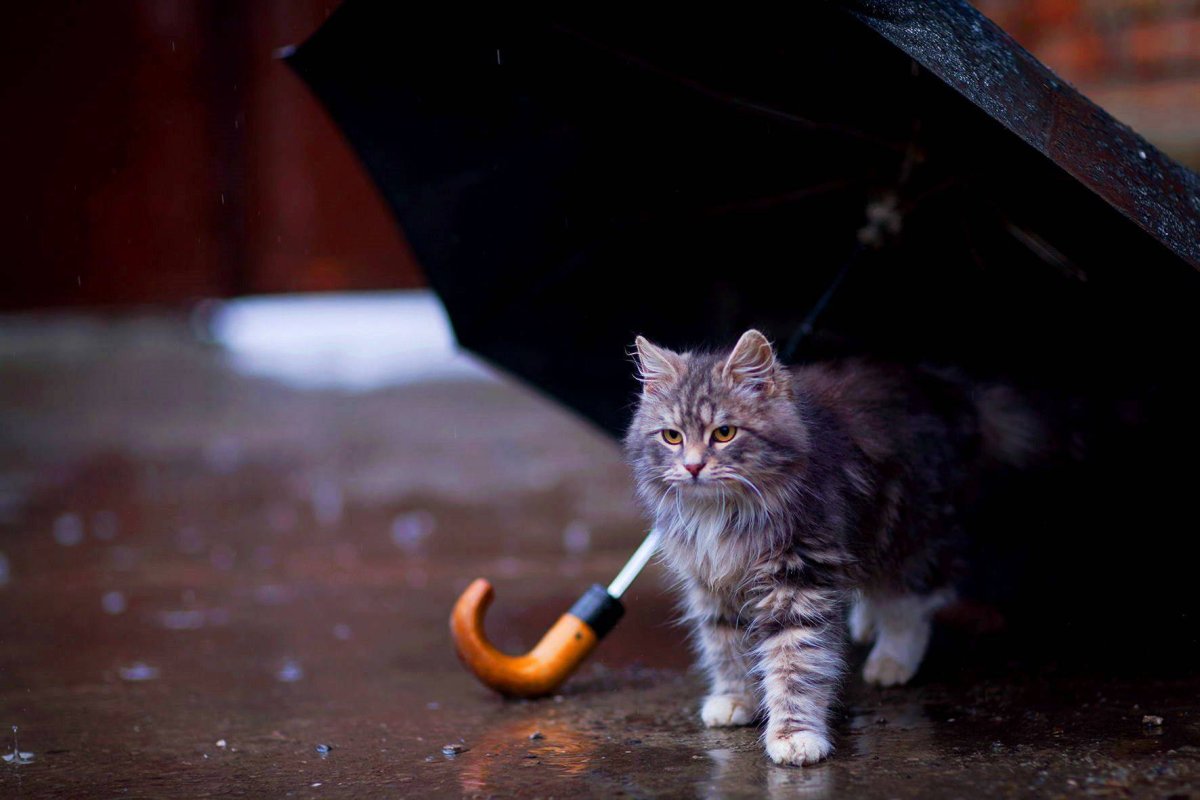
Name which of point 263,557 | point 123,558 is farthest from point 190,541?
point 263,557

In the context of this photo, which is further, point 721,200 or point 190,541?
point 190,541

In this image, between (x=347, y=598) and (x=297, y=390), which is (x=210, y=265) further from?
(x=347, y=598)

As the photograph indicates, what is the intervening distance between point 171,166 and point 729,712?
6472 millimetres

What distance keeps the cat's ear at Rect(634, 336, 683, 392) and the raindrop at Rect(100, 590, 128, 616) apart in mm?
2489

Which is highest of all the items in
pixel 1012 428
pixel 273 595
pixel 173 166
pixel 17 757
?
pixel 173 166

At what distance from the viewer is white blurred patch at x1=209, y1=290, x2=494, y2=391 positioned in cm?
712

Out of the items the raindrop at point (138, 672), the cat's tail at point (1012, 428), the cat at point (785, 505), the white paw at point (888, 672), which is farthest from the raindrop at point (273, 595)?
the cat's tail at point (1012, 428)

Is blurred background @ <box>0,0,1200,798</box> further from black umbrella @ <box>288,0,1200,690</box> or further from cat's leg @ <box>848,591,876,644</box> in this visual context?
black umbrella @ <box>288,0,1200,690</box>

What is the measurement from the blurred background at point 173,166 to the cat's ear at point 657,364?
540 centimetres

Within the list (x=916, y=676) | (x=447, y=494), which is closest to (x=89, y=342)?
(x=447, y=494)

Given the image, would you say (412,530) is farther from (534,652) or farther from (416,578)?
(534,652)

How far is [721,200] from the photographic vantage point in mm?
3191

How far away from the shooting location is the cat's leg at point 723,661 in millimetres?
2660

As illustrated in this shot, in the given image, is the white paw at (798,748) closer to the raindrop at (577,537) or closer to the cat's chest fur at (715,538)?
the cat's chest fur at (715,538)
